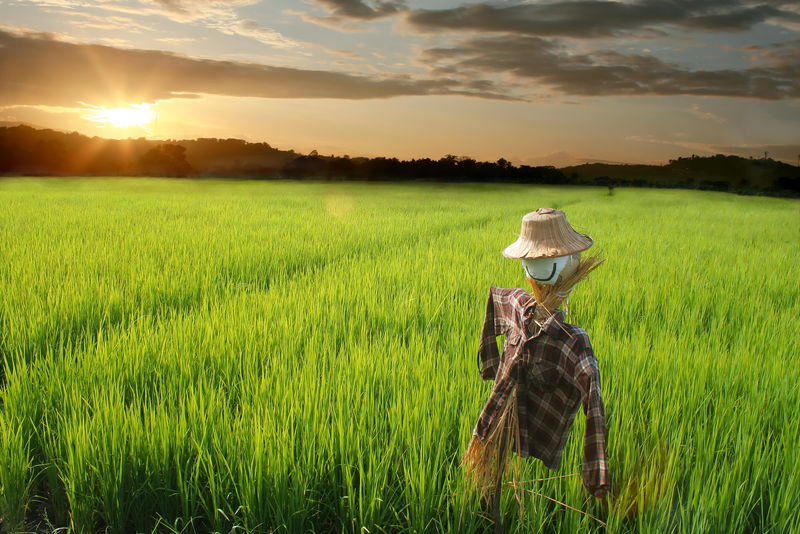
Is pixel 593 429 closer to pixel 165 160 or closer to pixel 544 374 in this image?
pixel 544 374

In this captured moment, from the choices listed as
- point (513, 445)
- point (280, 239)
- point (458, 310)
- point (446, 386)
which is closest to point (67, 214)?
point (280, 239)

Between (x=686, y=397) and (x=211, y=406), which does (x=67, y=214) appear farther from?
(x=686, y=397)

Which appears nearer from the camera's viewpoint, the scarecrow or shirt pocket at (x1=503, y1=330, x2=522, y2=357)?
the scarecrow

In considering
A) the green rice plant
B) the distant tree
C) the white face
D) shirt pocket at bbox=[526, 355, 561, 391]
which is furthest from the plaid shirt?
the distant tree

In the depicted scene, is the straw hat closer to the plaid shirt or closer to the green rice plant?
the plaid shirt

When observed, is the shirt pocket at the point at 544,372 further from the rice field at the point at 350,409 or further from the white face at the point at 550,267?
the rice field at the point at 350,409

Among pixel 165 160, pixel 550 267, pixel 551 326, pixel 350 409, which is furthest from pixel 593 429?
pixel 165 160

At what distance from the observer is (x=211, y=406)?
187 centimetres

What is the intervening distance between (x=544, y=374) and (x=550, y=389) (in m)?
0.05

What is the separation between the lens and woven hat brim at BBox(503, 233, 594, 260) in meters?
1.03

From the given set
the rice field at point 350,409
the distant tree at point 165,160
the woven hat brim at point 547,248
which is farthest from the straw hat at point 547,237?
the distant tree at point 165,160

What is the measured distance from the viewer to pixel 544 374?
3.84 ft

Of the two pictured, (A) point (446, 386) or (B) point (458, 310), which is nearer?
(A) point (446, 386)

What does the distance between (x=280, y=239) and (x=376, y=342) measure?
16.4 ft
